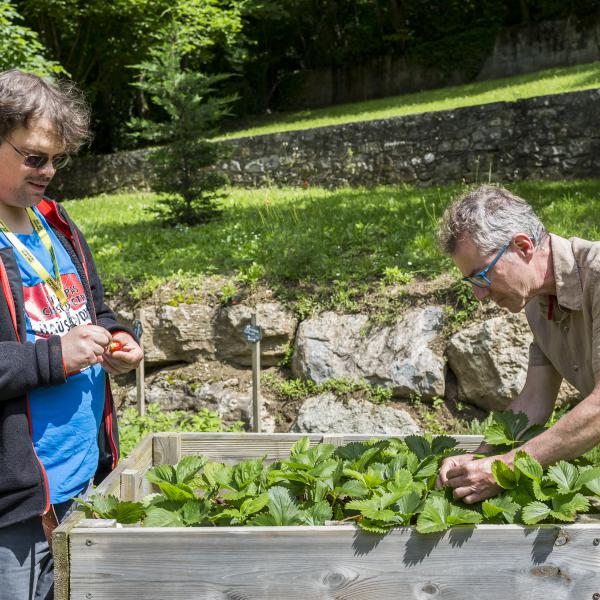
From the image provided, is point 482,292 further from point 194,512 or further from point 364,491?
point 194,512

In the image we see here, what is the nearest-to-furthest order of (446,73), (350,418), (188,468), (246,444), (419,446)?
1. (188,468)
2. (419,446)
3. (246,444)
4. (350,418)
5. (446,73)

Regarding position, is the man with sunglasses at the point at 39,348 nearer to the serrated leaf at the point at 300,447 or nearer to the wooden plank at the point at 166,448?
the wooden plank at the point at 166,448

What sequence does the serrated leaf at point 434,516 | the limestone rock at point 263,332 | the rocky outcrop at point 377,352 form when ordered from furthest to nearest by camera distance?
the limestone rock at point 263,332, the rocky outcrop at point 377,352, the serrated leaf at point 434,516

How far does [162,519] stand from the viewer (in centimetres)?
201

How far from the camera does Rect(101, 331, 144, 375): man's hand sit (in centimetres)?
245

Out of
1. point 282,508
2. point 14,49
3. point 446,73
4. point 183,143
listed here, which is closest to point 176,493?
point 282,508

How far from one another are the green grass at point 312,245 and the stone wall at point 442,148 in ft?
2.49

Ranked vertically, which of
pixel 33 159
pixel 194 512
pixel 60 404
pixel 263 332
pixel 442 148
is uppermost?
pixel 33 159

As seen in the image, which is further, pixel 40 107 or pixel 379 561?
pixel 40 107

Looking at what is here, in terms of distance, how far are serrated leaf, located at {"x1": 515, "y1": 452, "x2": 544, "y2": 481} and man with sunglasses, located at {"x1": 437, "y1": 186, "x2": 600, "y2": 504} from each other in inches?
2.4

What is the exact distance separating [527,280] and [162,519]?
47.9 inches

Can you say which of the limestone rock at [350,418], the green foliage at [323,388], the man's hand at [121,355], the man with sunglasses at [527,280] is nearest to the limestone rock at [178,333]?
the green foliage at [323,388]

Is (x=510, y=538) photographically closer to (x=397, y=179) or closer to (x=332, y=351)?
(x=332, y=351)

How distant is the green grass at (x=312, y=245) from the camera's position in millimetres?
5855
